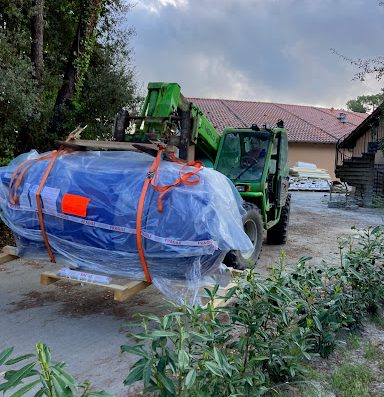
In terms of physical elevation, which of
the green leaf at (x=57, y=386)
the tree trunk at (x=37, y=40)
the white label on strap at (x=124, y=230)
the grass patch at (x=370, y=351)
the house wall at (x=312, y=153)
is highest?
the tree trunk at (x=37, y=40)

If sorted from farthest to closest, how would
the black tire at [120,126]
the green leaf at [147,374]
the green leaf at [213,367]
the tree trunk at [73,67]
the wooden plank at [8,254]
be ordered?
1. the tree trunk at [73,67]
2. the black tire at [120,126]
3. the wooden plank at [8,254]
4. the green leaf at [213,367]
5. the green leaf at [147,374]

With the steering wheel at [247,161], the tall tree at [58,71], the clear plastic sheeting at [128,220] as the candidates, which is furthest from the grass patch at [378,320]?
the tall tree at [58,71]

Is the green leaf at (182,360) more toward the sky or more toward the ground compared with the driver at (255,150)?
more toward the ground

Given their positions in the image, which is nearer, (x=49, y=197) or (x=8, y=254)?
(x=49, y=197)

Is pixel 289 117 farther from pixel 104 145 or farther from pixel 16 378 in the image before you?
pixel 16 378

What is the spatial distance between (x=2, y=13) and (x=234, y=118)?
20653mm

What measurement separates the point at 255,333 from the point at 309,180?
2335 cm

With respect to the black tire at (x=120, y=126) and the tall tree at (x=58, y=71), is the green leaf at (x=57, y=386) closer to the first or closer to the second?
the black tire at (x=120, y=126)

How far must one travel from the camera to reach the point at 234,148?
7.93 metres

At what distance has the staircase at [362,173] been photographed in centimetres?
1900

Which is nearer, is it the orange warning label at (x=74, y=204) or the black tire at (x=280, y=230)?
the orange warning label at (x=74, y=204)

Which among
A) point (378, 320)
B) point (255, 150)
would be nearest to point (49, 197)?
point (378, 320)

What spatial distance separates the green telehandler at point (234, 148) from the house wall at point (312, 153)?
1987 cm

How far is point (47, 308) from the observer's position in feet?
16.7
